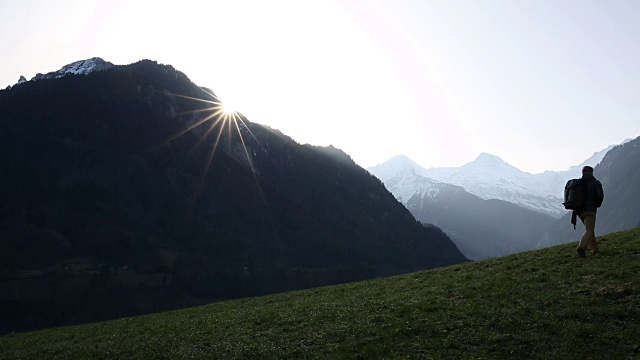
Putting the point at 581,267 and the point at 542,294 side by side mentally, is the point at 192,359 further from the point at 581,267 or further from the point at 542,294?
the point at 581,267

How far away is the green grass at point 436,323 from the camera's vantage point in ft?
57.9

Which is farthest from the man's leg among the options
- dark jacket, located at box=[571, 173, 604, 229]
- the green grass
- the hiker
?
the green grass

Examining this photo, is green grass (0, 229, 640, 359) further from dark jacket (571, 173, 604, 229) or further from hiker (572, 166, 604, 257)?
dark jacket (571, 173, 604, 229)

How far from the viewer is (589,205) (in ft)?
86.8

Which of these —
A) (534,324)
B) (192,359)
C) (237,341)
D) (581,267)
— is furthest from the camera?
(581,267)

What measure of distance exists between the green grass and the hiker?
0.89m

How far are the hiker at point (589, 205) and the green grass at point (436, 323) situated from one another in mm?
890

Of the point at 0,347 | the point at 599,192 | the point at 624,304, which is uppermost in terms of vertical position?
the point at 599,192

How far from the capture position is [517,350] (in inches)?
669

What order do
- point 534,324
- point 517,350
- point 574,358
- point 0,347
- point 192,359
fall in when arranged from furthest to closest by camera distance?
point 0,347
point 192,359
point 534,324
point 517,350
point 574,358

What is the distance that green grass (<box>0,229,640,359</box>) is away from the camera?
17.6 meters

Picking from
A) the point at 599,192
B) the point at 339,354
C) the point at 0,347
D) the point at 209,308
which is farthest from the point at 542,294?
the point at 0,347

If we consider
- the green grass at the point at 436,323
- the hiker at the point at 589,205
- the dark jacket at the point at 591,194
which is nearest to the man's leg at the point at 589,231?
the hiker at the point at 589,205

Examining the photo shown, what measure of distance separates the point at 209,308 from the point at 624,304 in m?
27.5
